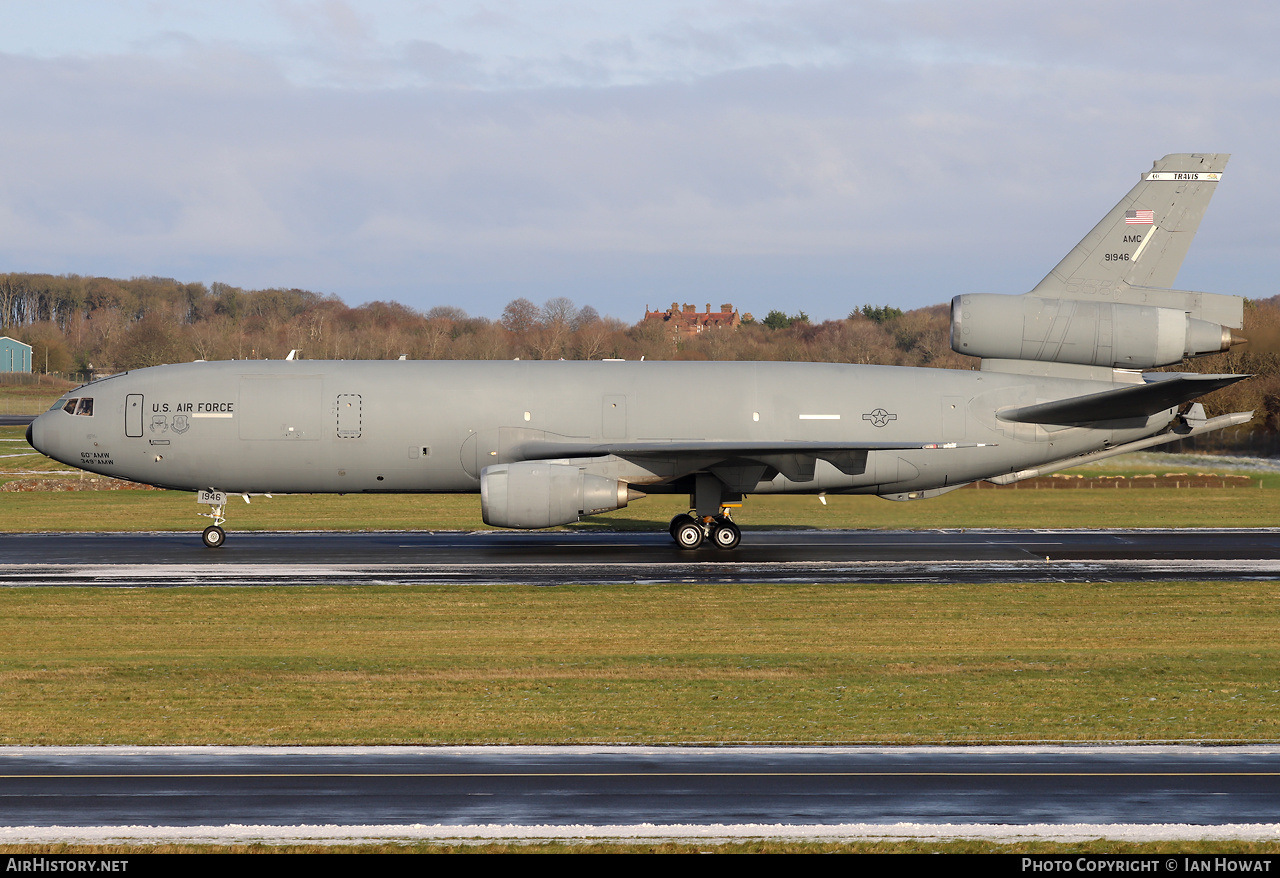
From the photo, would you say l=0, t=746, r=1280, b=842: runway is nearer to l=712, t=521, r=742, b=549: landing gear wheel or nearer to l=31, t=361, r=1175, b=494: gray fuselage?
l=712, t=521, r=742, b=549: landing gear wheel

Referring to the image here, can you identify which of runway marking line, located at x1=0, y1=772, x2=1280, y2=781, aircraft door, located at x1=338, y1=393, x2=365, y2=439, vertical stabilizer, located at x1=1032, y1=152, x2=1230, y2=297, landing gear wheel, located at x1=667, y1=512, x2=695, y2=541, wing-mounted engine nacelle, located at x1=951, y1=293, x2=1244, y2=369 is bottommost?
runway marking line, located at x1=0, y1=772, x2=1280, y2=781

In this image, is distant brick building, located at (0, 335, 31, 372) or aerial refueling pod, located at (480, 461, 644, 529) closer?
aerial refueling pod, located at (480, 461, 644, 529)

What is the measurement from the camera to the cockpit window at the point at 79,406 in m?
33.4

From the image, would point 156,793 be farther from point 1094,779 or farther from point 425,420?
point 425,420

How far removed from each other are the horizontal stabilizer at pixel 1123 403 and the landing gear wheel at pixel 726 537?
8337 millimetres

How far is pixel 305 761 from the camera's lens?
12398mm

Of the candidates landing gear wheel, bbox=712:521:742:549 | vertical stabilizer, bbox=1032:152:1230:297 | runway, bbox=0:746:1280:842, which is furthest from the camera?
vertical stabilizer, bbox=1032:152:1230:297

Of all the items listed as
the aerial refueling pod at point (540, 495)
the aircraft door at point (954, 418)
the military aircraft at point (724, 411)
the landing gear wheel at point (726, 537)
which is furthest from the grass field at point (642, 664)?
the aircraft door at point (954, 418)

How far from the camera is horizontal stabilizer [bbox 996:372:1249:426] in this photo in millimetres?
30859

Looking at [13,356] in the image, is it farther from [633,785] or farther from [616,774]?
[633,785]

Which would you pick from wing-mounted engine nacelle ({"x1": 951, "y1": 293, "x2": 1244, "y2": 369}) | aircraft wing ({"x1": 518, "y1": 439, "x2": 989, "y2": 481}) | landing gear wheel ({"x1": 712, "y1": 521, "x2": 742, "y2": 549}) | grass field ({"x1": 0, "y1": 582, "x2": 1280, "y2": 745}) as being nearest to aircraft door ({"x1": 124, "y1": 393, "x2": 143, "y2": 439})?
Answer: grass field ({"x1": 0, "y1": 582, "x2": 1280, "y2": 745})

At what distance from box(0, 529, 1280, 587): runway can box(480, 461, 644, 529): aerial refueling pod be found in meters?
1.11

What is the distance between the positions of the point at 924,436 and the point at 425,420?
14.0 meters
